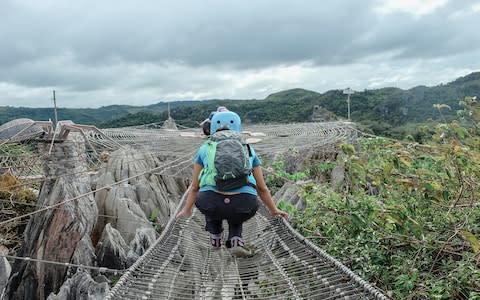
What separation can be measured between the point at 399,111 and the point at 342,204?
1685 cm

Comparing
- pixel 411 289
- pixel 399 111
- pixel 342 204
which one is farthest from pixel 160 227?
pixel 399 111

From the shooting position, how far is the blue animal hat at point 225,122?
2.66 metres

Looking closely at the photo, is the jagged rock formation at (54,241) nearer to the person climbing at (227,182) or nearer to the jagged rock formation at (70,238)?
the jagged rock formation at (70,238)

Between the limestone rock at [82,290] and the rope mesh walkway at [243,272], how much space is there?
0.78 meters

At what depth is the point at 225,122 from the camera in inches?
105

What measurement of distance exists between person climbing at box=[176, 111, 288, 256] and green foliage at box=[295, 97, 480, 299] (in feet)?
1.65

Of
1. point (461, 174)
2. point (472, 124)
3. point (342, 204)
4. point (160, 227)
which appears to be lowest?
point (160, 227)

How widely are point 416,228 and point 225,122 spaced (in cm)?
122

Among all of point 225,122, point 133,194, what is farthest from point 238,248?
point 133,194

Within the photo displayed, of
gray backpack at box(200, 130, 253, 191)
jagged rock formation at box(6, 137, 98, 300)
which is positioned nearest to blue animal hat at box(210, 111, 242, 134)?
gray backpack at box(200, 130, 253, 191)

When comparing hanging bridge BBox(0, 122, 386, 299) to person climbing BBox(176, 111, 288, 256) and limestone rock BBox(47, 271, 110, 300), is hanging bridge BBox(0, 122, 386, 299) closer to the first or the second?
person climbing BBox(176, 111, 288, 256)

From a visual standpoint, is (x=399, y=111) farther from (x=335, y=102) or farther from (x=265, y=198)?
(x=265, y=198)

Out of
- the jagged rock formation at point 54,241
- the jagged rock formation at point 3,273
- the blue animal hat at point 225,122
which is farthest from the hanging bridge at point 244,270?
the jagged rock formation at point 3,273

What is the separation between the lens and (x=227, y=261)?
2.57 meters
